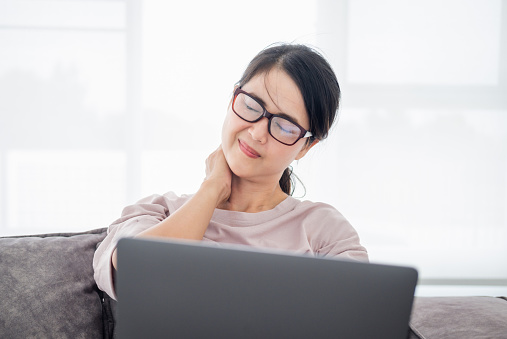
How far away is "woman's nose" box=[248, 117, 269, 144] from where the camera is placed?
123 centimetres

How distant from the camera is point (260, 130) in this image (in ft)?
4.03

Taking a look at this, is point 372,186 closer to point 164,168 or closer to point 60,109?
point 164,168

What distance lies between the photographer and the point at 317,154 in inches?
129

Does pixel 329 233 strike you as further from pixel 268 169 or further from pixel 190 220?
pixel 190 220

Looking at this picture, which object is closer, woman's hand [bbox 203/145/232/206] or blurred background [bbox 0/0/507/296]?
woman's hand [bbox 203/145/232/206]

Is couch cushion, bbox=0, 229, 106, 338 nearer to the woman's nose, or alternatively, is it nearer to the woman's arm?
the woman's arm

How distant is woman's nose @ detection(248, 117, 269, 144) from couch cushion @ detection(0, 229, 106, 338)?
65 cm

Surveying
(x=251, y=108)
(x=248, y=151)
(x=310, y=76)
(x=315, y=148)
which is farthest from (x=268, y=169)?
(x=315, y=148)

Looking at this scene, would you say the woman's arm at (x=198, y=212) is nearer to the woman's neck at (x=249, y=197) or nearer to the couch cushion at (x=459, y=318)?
the woman's neck at (x=249, y=197)

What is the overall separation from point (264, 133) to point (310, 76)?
22cm

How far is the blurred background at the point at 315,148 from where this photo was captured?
3133mm

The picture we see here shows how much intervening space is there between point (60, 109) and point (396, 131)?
99.6 inches

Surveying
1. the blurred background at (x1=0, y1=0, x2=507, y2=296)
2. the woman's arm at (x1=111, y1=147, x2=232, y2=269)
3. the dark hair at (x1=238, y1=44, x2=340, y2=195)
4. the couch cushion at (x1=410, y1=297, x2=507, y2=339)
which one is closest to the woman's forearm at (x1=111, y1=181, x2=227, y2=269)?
the woman's arm at (x1=111, y1=147, x2=232, y2=269)

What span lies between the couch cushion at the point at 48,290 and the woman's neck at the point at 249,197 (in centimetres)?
48
